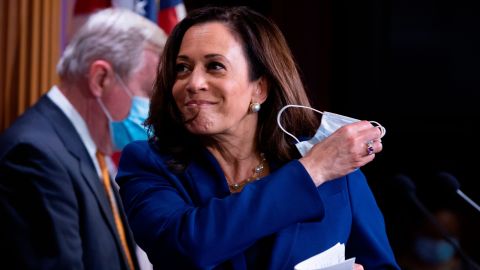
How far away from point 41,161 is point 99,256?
1.26ft

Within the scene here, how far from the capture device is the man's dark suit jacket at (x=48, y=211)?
7.81ft

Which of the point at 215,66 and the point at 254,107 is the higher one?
the point at 215,66

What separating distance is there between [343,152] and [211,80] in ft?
1.10

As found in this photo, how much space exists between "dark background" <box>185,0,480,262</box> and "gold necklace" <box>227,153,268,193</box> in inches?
74.4

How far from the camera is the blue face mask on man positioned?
293 centimetres

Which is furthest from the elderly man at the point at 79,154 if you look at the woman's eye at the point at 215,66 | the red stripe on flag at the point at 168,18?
the woman's eye at the point at 215,66

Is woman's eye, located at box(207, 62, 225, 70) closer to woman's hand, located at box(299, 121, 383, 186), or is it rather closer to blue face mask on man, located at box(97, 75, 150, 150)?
woman's hand, located at box(299, 121, 383, 186)

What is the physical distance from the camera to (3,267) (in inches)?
94.3

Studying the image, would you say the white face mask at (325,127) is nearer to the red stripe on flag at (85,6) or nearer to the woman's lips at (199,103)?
the woman's lips at (199,103)

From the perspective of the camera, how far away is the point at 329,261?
1.46m

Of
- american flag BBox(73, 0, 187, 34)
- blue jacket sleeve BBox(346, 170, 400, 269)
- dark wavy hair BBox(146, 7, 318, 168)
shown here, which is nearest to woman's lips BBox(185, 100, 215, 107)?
dark wavy hair BBox(146, 7, 318, 168)

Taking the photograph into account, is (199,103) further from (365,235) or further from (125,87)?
(125,87)

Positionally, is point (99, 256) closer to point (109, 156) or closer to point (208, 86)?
point (109, 156)

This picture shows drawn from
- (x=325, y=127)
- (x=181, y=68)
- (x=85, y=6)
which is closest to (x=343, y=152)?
(x=325, y=127)
